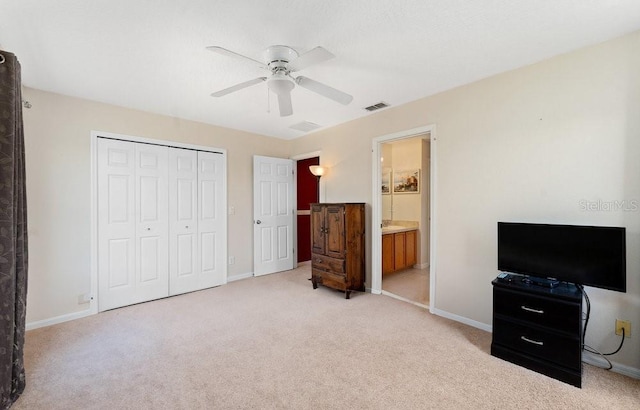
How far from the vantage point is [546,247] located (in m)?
2.22

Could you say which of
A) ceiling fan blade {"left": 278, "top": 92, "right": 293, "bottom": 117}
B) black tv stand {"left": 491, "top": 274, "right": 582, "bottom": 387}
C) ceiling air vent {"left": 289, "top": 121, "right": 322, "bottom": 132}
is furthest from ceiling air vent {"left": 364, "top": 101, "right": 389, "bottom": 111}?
black tv stand {"left": 491, "top": 274, "right": 582, "bottom": 387}

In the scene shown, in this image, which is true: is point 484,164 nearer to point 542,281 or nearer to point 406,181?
point 542,281

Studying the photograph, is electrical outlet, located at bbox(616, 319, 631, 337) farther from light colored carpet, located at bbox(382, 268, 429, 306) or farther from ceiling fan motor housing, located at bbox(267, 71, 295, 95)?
ceiling fan motor housing, located at bbox(267, 71, 295, 95)

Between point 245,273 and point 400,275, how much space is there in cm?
266

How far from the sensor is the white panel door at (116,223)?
3354 mm

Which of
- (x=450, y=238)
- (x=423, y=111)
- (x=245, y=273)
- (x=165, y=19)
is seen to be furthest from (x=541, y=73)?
(x=245, y=273)

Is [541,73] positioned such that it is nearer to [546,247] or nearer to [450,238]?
[546,247]

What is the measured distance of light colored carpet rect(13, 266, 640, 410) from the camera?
5.95 ft

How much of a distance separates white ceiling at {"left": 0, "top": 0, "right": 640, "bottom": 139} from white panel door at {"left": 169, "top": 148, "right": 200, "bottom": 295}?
1151 millimetres

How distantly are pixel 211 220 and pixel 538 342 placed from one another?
4.08 meters

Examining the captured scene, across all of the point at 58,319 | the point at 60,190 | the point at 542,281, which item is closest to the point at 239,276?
the point at 58,319

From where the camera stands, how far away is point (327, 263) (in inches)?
156

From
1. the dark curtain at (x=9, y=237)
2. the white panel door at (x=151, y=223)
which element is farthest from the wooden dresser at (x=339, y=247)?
the dark curtain at (x=9, y=237)

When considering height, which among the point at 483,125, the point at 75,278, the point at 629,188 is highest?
the point at 483,125
